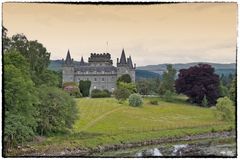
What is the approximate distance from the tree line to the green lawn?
50cm

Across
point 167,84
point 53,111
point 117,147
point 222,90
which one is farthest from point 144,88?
point 53,111

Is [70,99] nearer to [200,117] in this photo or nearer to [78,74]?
[200,117]

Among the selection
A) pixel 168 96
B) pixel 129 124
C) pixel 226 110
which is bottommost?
pixel 129 124

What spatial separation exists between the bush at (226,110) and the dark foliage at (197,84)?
8.15 ft

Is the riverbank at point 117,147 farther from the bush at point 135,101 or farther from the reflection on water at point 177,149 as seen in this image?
the bush at point 135,101

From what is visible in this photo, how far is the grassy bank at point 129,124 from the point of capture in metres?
14.6

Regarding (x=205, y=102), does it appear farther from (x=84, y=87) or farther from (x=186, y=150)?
(x=84, y=87)

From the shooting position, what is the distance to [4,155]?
35.9 feet

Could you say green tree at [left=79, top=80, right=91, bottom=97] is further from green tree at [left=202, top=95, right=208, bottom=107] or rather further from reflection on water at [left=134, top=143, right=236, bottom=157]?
reflection on water at [left=134, top=143, right=236, bottom=157]

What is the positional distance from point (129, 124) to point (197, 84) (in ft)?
21.0

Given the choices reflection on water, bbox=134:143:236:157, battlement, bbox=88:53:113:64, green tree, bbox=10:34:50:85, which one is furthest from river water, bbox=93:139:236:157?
battlement, bbox=88:53:113:64

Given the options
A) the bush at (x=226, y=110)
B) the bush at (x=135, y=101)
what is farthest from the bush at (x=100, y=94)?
the bush at (x=226, y=110)

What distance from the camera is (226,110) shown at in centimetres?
1906

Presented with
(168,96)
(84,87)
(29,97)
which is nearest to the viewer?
(29,97)
